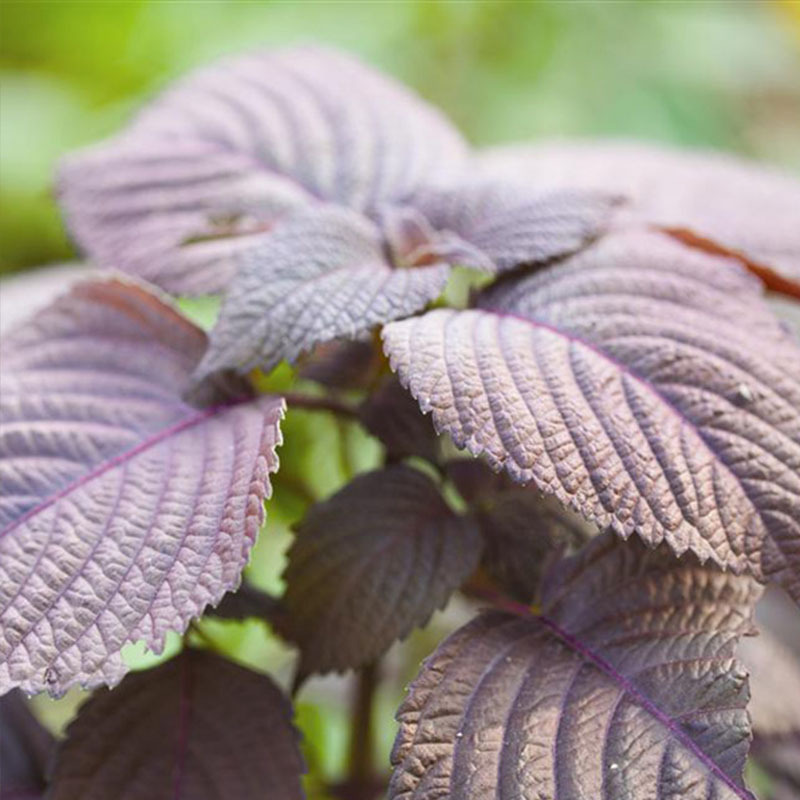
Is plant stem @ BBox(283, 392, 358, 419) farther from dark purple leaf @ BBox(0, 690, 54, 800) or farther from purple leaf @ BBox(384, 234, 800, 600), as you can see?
dark purple leaf @ BBox(0, 690, 54, 800)

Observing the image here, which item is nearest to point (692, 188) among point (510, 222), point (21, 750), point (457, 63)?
point (510, 222)

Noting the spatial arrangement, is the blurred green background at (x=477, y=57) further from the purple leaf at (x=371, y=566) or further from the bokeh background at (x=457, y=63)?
the purple leaf at (x=371, y=566)

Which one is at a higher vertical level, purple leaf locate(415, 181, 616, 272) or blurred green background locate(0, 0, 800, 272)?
purple leaf locate(415, 181, 616, 272)

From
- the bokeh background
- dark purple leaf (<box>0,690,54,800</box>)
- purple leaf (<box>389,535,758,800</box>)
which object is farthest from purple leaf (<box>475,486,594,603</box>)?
the bokeh background

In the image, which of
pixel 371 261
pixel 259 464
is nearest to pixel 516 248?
pixel 371 261

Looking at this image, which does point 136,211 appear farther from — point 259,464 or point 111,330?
point 259,464

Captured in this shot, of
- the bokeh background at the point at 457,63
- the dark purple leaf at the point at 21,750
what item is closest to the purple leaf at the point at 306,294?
the dark purple leaf at the point at 21,750
